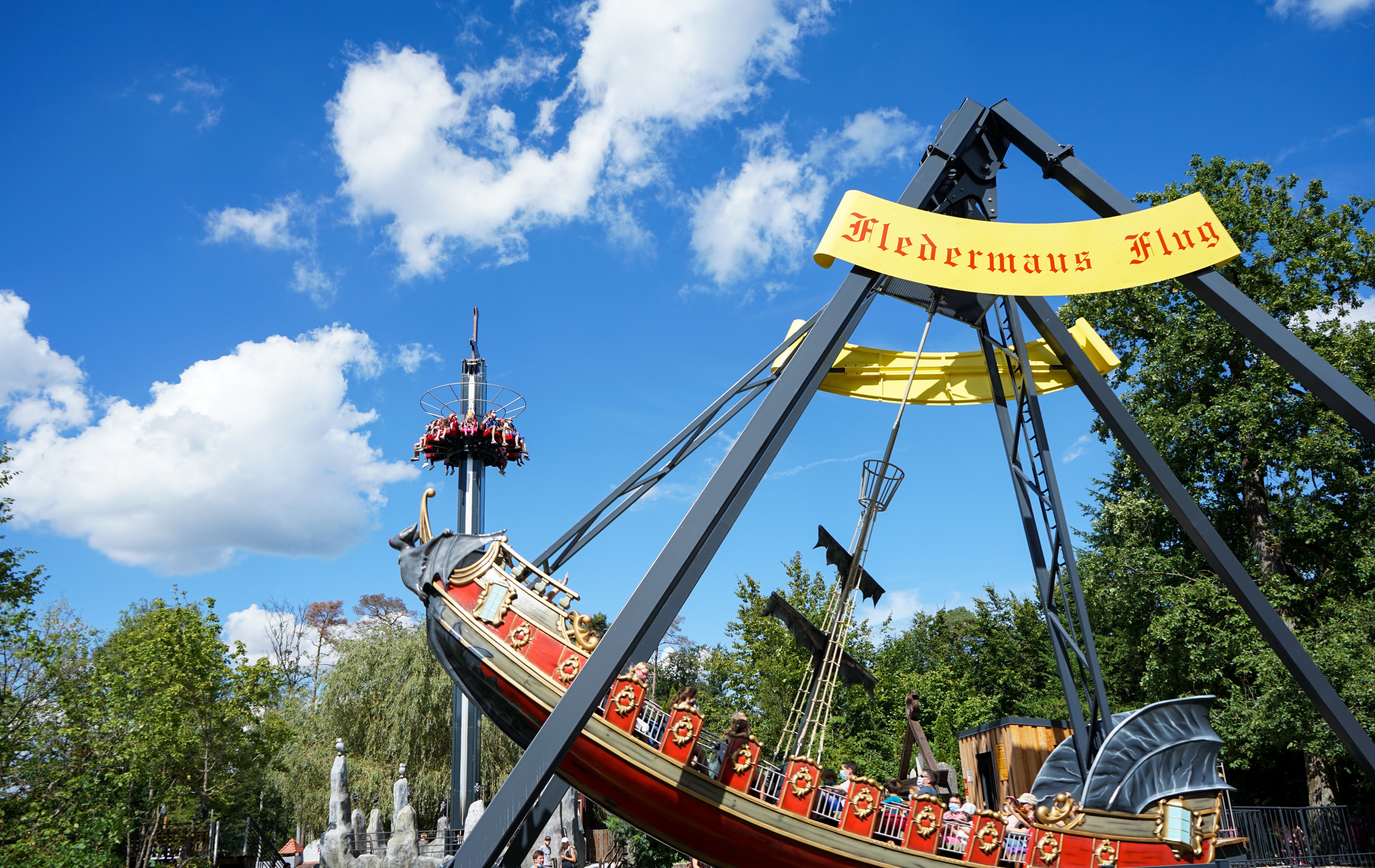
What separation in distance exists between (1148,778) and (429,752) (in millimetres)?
22299

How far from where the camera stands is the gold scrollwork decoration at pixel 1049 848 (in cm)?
804

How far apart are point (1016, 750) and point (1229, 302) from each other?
24.3 feet

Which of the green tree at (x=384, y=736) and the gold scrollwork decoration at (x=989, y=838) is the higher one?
the green tree at (x=384, y=736)

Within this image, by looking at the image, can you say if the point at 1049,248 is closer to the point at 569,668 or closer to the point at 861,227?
the point at 861,227

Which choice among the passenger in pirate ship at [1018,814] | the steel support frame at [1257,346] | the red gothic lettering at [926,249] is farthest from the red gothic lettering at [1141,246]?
the passenger in pirate ship at [1018,814]

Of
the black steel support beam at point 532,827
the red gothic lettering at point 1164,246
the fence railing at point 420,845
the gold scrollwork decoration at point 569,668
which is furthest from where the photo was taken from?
the fence railing at point 420,845

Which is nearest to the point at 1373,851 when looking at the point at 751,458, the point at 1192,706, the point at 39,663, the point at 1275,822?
the point at 1275,822

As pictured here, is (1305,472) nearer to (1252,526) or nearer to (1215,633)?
(1252,526)

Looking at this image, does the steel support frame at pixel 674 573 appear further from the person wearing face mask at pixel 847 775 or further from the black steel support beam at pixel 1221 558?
the black steel support beam at pixel 1221 558

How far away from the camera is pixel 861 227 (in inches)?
315

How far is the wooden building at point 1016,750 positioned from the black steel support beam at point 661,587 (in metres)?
7.23

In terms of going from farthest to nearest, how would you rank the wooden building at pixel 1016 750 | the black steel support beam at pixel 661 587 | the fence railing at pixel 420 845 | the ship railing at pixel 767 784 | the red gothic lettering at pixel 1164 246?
1. the fence railing at pixel 420 845
2. the wooden building at pixel 1016 750
3. the red gothic lettering at pixel 1164 246
4. the ship railing at pixel 767 784
5. the black steel support beam at pixel 661 587

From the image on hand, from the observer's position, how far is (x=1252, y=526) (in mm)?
18891

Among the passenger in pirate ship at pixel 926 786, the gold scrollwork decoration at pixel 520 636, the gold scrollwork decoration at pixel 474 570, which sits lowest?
the passenger in pirate ship at pixel 926 786
